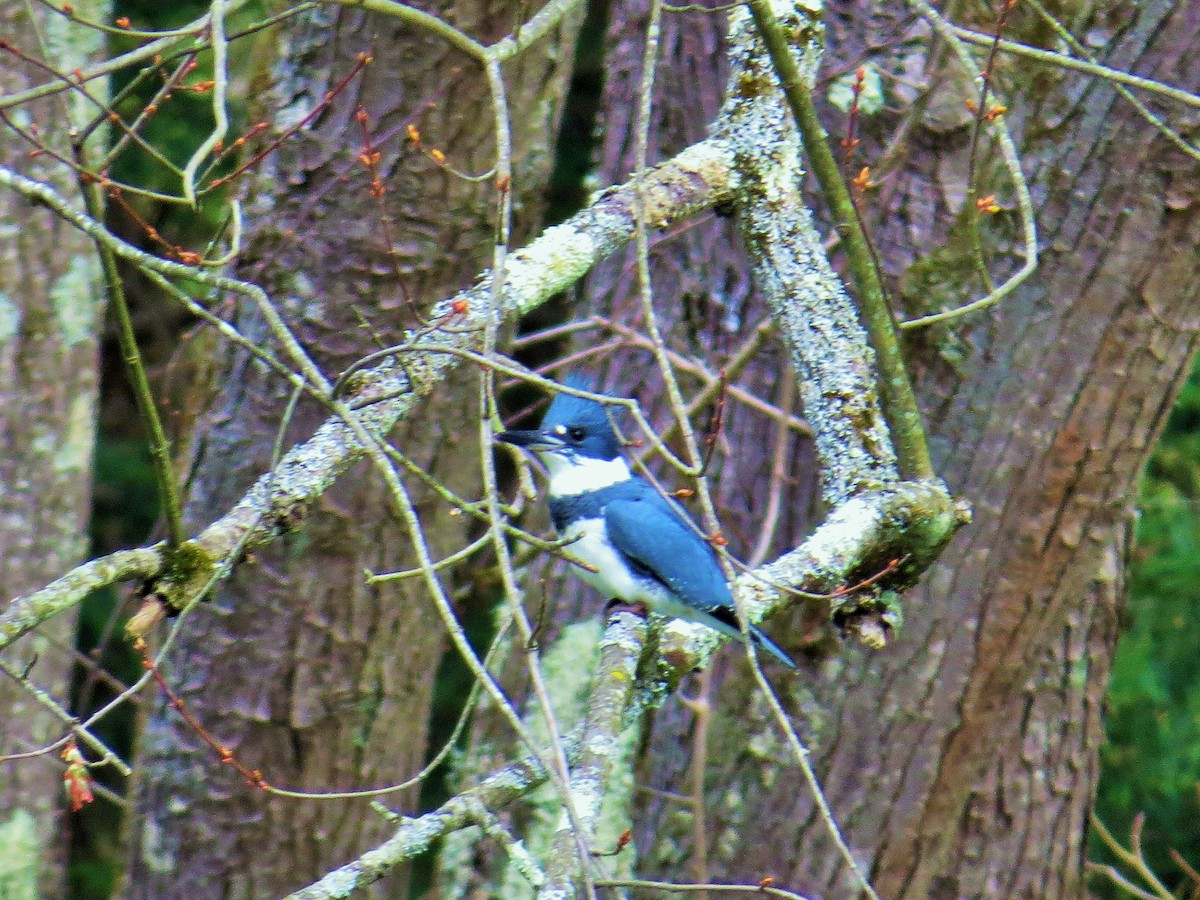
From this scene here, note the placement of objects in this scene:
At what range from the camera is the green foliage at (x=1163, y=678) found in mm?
5344

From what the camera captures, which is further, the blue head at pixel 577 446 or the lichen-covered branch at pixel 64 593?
the blue head at pixel 577 446

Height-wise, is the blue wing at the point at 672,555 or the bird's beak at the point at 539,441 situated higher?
the bird's beak at the point at 539,441

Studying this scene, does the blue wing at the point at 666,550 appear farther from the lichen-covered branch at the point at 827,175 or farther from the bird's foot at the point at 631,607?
the lichen-covered branch at the point at 827,175

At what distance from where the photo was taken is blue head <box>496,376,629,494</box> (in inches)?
126

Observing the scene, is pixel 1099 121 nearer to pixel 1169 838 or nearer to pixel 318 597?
pixel 318 597

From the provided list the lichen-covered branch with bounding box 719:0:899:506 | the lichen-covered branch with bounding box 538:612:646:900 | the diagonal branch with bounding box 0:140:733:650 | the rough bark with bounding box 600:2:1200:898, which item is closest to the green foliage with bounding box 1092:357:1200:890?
the rough bark with bounding box 600:2:1200:898

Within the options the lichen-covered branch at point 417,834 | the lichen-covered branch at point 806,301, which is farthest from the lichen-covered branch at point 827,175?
the lichen-covered branch at point 417,834

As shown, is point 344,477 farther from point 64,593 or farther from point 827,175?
point 64,593

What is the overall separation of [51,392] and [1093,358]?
274 cm

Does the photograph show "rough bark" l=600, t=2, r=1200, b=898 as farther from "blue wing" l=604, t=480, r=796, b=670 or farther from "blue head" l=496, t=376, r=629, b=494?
"blue head" l=496, t=376, r=629, b=494

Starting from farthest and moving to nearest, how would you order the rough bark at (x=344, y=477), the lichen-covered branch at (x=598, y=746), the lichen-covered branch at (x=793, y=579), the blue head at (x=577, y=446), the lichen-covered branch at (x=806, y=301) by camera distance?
the rough bark at (x=344, y=477), the blue head at (x=577, y=446), the lichen-covered branch at (x=806, y=301), the lichen-covered branch at (x=793, y=579), the lichen-covered branch at (x=598, y=746)

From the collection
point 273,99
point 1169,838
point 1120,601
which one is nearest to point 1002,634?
point 1120,601

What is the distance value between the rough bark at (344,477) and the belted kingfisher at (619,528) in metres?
0.49

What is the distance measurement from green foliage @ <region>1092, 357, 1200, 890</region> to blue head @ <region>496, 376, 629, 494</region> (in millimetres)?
2940
